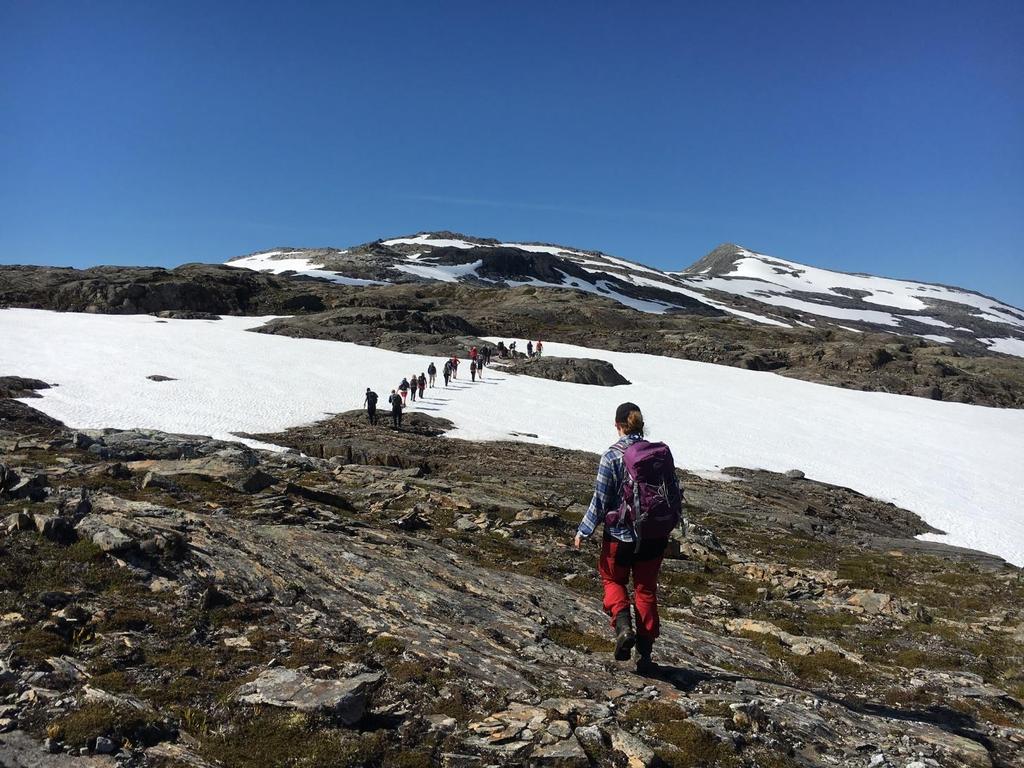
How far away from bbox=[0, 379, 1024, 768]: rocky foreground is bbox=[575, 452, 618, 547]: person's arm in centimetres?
219

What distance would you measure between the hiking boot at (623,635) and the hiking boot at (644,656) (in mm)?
130

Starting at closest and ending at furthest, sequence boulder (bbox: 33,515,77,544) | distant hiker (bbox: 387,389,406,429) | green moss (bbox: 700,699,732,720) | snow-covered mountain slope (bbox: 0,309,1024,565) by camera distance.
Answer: green moss (bbox: 700,699,732,720) < boulder (bbox: 33,515,77,544) < snow-covered mountain slope (bbox: 0,309,1024,565) < distant hiker (bbox: 387,389,406,429)

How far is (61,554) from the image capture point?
10.0 meters

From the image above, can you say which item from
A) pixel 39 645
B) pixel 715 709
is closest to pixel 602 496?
pixel 715 709

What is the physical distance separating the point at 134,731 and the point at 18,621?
3.40m

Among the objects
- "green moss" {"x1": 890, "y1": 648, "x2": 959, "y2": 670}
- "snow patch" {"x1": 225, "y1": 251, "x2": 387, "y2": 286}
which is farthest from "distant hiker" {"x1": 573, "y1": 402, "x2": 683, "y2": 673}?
"snow patch" {"x1": 225, "y1": 251, "x2": 387, "y2": 286}

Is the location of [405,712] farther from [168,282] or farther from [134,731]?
[168,282]

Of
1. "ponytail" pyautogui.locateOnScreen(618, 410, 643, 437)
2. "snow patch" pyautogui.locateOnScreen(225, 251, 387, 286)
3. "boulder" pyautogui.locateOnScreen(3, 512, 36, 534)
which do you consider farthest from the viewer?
"snow patch" pyautogui.locateOnScreen(225, 251, 387, 286)

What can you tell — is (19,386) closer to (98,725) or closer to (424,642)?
(98,725)

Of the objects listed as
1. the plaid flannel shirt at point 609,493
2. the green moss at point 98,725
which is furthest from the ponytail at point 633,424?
the green moss at point 98,725

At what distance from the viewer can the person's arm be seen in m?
7.79

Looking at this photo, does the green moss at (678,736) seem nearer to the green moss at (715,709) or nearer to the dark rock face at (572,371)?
the green moss at (715,709)

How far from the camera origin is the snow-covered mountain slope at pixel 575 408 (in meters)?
33.8

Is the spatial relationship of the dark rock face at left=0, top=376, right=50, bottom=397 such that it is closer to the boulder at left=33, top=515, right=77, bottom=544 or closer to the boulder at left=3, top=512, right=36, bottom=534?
the boulder at left=3, top=512, right=36, bottom=534
